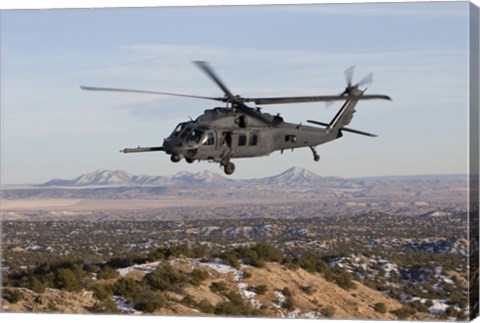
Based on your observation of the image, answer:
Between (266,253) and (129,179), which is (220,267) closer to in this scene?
(266,253)

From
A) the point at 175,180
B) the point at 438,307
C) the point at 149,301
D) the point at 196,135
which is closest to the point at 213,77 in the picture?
the point at 196,135

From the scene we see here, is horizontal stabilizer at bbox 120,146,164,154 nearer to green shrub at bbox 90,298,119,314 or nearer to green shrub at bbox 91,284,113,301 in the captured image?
green shrub at bbox 90,298,119,314

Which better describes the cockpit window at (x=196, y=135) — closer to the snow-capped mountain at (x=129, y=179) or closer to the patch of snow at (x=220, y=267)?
the patch of snow at (x=220, y=267)

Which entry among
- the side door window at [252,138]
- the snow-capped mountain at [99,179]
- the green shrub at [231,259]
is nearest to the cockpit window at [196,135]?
the side door window at [252,138]

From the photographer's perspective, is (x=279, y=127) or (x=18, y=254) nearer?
(x=279, y=127)

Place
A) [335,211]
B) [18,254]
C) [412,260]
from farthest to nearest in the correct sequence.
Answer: [335,211] → [18,254] → [412,260]

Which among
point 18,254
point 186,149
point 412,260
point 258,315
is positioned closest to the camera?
point 186,149

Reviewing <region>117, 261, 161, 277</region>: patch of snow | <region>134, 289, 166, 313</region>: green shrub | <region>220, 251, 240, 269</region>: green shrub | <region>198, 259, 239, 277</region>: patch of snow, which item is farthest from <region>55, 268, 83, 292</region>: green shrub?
<region>220, 251, 240, 269</region>: green shrub

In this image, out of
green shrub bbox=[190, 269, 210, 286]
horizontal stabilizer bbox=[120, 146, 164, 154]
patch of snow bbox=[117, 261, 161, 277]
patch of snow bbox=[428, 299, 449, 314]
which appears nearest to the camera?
horizontal stabilizer bbox=[120, 146, 164, 154]

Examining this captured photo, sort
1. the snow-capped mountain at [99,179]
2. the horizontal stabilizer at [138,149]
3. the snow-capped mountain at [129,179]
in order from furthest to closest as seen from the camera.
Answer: the snow-capped mountain at [129,179]
the snow-capped mountain at [99,179]
the horizontal stabilizer at [138,149]

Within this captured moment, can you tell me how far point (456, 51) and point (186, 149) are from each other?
8343 mm

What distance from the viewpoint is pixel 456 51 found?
3538 centimetres

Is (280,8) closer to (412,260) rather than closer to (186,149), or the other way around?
(186,149)

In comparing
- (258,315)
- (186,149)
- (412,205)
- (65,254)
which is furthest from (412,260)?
(186,149)
